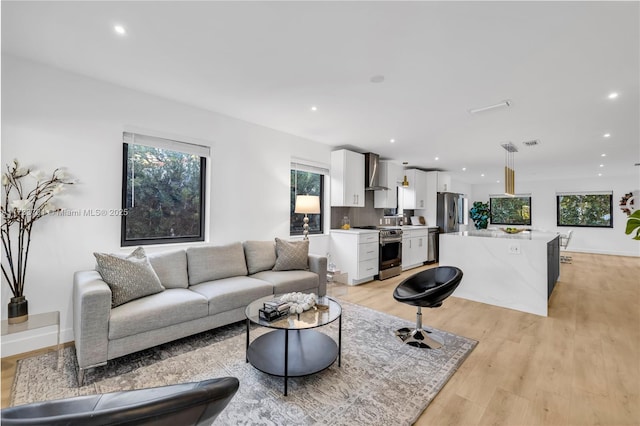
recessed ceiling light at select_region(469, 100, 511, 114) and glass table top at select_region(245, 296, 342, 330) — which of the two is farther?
recessed ceiling light at select_region(469, 100, 511, 114)

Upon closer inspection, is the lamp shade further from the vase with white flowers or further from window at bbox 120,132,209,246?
the vase with white flowers

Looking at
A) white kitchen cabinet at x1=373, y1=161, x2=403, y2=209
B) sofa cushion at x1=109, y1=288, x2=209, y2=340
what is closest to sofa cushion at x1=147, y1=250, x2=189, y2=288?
sofa cushion at x1=109, y1=288, x2=209, y2=340

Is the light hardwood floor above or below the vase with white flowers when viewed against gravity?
below

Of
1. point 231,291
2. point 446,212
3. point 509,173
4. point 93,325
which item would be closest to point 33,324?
point 93,325

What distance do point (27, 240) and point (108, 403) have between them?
2265mm

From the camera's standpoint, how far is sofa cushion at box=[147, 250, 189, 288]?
2.88m

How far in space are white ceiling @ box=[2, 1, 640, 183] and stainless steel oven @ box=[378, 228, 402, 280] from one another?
2.18 metres

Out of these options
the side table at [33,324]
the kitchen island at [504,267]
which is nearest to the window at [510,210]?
the kitchen island at [504,267]

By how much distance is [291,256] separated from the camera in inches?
149

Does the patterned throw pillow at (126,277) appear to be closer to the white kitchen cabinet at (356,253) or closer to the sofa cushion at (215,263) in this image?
the sofa cushion at (215,263)

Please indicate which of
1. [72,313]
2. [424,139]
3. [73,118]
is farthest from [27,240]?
[424,139]

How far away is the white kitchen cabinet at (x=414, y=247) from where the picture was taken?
6051mm

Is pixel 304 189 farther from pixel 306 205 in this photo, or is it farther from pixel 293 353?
pixel 293 353

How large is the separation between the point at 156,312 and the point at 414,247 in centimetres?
531
